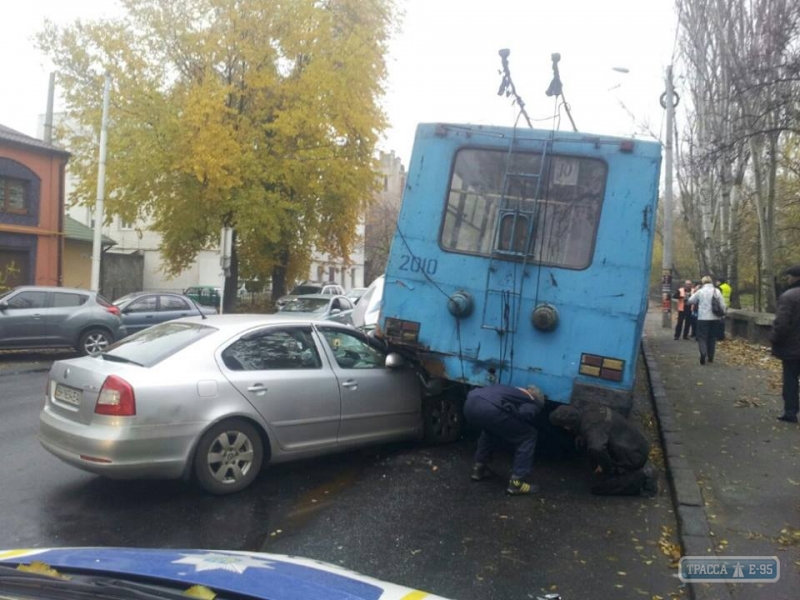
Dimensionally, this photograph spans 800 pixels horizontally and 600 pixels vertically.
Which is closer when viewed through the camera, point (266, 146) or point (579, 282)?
point (579, 282)

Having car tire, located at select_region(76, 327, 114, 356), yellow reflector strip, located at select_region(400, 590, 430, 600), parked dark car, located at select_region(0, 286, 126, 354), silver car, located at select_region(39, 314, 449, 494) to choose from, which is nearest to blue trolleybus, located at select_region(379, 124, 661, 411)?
silver car, located at select_region(39, 314, 449, 494)

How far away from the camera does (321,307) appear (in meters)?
18.4

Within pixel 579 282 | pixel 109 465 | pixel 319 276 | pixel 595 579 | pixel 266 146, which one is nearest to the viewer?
pixel 595 579

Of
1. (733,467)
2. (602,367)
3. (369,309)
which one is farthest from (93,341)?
(733,467)

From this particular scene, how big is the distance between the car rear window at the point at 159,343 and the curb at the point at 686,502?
401cm

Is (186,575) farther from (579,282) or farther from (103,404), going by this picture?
(579,282)

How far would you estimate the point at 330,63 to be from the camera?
932 inches

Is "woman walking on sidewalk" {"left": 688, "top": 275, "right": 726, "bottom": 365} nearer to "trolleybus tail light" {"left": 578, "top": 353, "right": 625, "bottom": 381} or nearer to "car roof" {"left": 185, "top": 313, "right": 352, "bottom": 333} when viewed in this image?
"trolleybus tail light" {"left": 578, "top": 353, "right": 625, "bottom": 381}

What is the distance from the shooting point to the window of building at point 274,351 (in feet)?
21.0

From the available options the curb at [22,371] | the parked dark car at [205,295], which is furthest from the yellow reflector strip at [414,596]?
the parked dark car at [205,295]

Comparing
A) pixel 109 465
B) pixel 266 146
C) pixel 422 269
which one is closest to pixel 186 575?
pixel 109 465

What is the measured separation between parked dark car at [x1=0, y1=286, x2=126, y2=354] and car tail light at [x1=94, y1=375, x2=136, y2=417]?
9929mm

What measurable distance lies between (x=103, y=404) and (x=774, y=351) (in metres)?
7.20

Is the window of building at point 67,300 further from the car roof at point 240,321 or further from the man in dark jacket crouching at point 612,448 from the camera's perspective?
the man in dark jacket crouching at point 612,448
